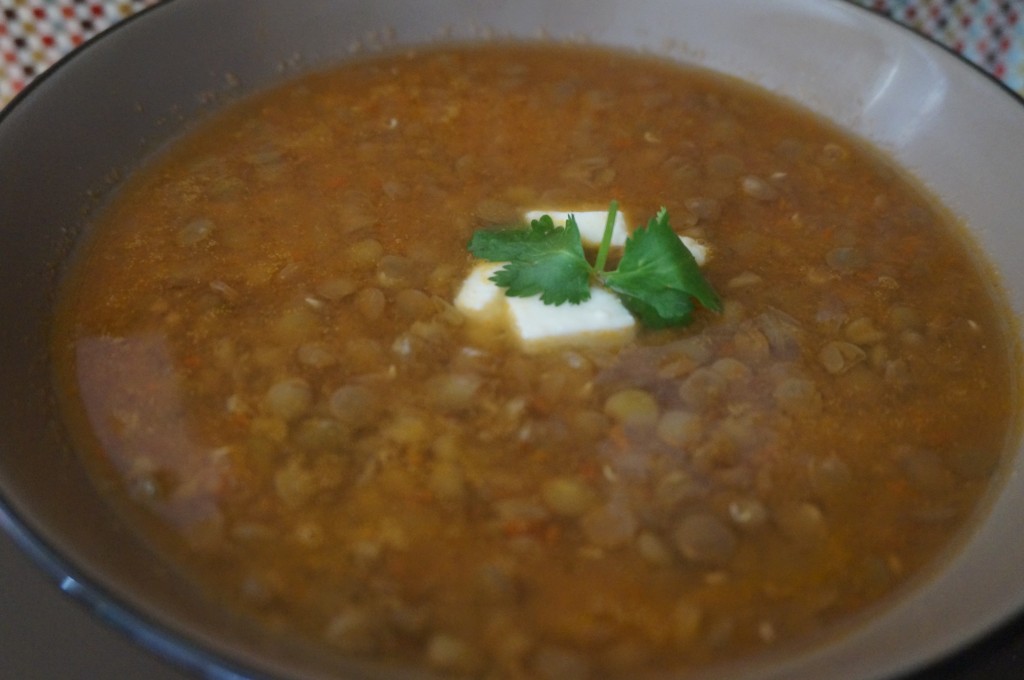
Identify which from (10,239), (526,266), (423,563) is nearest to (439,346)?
(526,266)

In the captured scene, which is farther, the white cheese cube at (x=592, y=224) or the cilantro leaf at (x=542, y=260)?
the white cheese cube at (x=592, y=224)

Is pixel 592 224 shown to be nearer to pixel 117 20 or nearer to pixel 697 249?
pixel 697 249

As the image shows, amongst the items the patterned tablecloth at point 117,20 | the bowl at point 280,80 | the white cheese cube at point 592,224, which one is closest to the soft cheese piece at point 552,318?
the white cheese cube at point 592,224

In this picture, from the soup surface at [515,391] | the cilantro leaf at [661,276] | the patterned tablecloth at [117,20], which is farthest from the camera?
the patterned tablecloth at [117,20]

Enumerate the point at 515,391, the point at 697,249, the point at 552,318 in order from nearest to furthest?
the point at 515,391 < the point at 552,318 < the point at 697,249

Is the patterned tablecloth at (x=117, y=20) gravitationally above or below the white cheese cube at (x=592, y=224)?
above

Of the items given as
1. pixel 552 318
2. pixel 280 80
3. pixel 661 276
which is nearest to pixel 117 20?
pixel 280 80

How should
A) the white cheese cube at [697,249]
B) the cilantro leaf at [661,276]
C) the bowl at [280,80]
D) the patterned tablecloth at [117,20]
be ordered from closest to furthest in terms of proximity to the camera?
the bowl at [280,80]
the cilantro leaf at [661,276]
the white cheese cube at [697,249]
the patterned tablecloth at [117,20]

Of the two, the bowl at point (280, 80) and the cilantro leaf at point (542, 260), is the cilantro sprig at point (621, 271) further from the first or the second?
the bowl at point (280, 80)
